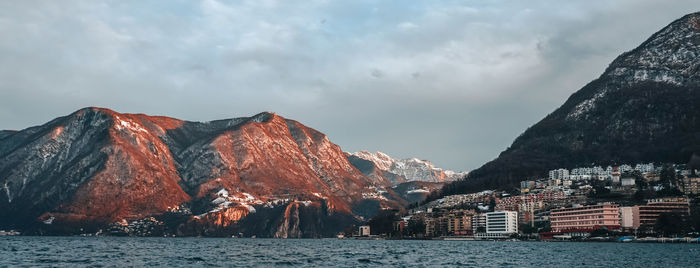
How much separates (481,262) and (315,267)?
35722mm

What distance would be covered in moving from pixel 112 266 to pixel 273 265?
24.9 metres

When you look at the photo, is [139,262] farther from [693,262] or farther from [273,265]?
[693,262]

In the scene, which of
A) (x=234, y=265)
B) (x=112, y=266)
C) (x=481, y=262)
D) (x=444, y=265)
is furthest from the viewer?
(x=481, y=262)

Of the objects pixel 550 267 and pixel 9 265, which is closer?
pixel 9 265

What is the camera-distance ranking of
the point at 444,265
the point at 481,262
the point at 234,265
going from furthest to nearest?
the point at 481,262 < the point at 444,265 < the point at 234,265

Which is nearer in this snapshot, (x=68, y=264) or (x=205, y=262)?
(x=68, y=264)

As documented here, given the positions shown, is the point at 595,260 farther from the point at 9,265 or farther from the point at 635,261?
the point at 9,265

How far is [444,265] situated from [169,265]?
1834 inches

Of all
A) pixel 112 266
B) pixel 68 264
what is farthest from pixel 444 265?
pixel 68 264

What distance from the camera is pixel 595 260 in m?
134

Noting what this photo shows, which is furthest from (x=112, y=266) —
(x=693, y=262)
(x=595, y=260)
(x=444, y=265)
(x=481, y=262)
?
(x=693, y=262)

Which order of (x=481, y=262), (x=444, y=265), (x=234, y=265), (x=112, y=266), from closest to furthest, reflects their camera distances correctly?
(x=112, y=266), (x=234, y=265), (x=444, y=265), (x=481, y=262)

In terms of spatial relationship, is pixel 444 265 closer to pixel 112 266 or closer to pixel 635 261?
pixel 635 261

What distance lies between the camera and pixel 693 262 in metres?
124
